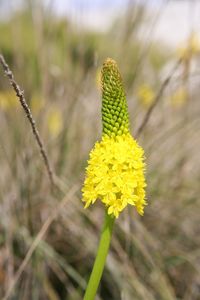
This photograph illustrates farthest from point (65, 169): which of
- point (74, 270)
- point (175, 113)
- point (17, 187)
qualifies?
point (175, 113)

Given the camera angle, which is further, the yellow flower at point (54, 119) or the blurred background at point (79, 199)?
the yellow flower at point (54, 119)

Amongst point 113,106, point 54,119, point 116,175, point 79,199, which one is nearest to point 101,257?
point 116,175

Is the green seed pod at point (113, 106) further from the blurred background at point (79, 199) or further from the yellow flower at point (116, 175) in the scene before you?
the blurred background at point (79, 199)

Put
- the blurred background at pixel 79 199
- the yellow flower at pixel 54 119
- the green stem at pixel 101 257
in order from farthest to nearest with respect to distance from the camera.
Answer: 1. the yellow flower at pixel 54 119
2. the blurred background at pixel 79 199
3. the green stem at pixel 101 257

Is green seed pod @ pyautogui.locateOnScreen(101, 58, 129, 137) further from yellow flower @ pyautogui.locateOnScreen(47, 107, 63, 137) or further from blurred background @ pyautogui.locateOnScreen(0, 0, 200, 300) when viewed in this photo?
yellow flower @ pyautogui.locateOnScreen(47, 107, 63, 137)

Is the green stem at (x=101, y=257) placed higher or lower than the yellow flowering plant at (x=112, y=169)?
lower

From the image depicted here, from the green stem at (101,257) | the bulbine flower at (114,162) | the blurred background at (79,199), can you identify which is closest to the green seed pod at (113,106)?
the bulbine flower at (114,162)

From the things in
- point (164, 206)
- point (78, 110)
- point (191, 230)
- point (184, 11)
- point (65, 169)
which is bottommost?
point (191, 230)

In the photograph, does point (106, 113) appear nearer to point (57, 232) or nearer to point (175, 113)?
point (57, 232)
